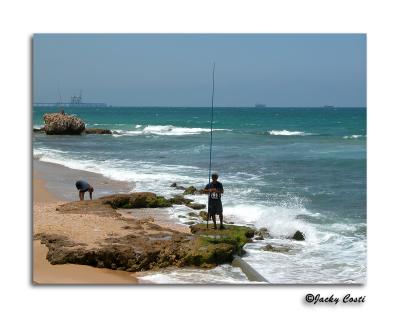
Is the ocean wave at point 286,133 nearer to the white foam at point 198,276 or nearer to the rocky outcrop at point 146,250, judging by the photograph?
the rocky outcrop at point 146,250

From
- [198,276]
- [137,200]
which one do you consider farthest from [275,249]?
[137,200]

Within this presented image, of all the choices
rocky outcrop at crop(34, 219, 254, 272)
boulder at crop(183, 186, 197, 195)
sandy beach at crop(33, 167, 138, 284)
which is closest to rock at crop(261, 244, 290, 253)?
rocky outcrop at crop(34, 219, 254, 272)

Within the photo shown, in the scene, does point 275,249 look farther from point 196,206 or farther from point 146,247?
point 196,206

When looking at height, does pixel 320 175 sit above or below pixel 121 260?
above

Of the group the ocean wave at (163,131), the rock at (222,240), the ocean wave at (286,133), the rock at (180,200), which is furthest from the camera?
the ocean wave at (163,131)

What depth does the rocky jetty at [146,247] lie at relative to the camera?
6.02 metres

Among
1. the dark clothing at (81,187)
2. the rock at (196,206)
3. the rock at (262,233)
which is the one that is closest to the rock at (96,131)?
the dark clothing at (81,187)

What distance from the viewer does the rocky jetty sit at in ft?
19.7
